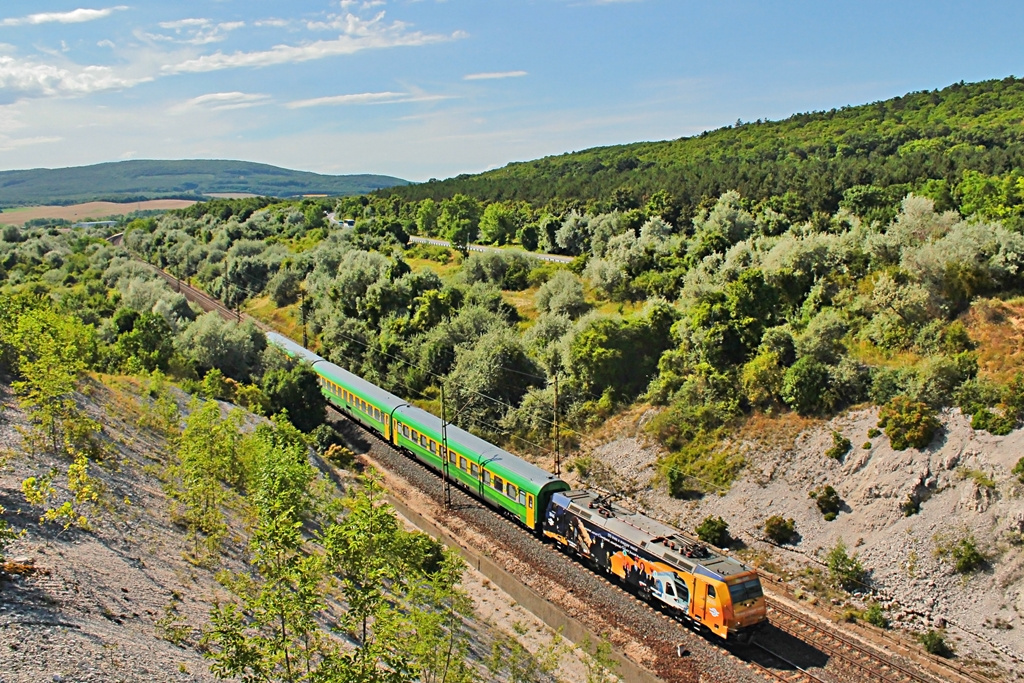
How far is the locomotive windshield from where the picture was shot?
19.1 metres

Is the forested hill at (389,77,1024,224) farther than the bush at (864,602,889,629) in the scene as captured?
Yes

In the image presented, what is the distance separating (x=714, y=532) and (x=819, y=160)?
6203cm

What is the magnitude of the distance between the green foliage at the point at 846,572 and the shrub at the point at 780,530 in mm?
2055

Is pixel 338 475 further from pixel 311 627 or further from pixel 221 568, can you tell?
pixel 311 627

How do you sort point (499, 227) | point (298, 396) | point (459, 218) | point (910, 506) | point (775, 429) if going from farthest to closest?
point (459, 218) → point (499, 227) → point (298, 396) → point (775, 429) → point (910, 506)

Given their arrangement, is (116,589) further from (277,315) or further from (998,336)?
(277,315)

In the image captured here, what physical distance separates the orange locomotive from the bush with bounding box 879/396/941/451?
29.5ft

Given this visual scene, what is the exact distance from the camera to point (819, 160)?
76.6 meters

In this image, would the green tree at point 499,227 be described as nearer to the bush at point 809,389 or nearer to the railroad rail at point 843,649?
the bush at point 809,389

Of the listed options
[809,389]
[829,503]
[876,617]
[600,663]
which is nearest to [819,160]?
[809,389]

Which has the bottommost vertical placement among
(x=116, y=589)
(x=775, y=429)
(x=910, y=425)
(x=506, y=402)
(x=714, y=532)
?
(x=714, y=532)

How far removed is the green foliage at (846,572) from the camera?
22.7 m

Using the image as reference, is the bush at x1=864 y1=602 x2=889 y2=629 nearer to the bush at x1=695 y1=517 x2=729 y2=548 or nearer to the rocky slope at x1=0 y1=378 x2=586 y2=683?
the bush at x1=695 y1=517 x2=729 y2=548

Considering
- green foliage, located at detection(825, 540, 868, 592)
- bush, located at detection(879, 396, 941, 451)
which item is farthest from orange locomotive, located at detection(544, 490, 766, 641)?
bush, located at detection(879, 396, 941, 451)
